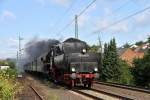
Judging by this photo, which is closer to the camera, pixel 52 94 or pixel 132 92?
pixel 132 92

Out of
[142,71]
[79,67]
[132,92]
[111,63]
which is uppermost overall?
[111,63]

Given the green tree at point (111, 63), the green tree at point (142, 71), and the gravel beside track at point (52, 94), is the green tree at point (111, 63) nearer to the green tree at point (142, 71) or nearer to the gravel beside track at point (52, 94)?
the green tree at point (142, 71)

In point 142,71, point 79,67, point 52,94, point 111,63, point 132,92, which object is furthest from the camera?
point 111,63

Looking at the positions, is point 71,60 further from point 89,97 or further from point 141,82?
point 141,82

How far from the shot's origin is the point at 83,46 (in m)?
34.3

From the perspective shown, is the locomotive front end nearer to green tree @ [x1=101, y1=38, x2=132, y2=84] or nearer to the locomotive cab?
the locomotive cab

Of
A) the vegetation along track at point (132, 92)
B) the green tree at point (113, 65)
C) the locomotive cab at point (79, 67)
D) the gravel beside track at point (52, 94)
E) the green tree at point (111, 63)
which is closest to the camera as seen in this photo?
the vegetation along track at point (132, 92)

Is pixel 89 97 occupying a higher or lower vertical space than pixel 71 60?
lower

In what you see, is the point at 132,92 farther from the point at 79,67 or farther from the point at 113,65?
the point at 113,65

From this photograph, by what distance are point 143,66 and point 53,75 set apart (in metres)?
18.5

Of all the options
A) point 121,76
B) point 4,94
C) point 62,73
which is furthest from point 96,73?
point 121,76

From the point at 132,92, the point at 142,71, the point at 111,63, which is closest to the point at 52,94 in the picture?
the point at 132,92

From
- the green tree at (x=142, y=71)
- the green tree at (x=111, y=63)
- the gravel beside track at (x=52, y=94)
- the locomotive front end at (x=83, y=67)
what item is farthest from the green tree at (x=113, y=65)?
the locomotive front end at (x=83, y=67)

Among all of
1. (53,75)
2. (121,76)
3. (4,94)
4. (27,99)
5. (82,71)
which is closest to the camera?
(4,94)
